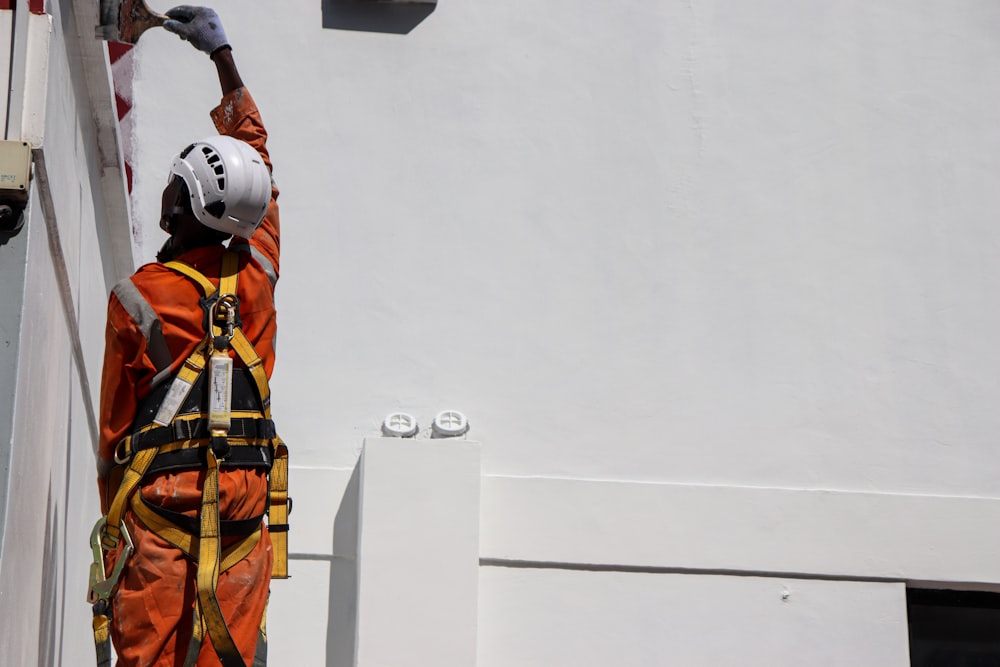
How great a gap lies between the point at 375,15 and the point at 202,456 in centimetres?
377

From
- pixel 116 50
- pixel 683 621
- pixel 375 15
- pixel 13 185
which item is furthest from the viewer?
pixel 375 15

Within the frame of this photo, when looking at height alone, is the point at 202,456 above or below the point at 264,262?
below

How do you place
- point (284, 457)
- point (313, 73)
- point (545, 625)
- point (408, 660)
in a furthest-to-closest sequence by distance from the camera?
point (313, 73), point (545, 625), point (408, 660), point (284, 457)

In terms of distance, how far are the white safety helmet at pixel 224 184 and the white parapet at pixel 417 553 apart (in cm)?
239

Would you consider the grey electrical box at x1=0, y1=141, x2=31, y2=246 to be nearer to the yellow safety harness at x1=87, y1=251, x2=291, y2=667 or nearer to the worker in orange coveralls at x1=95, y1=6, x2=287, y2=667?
the worker in orange coveralls at x1=95, y1=6, x2=287, y2=667

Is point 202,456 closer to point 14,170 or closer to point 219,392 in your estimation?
point 219,392

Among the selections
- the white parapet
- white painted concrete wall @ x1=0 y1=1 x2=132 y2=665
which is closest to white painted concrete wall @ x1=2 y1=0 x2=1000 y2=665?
the white parapet

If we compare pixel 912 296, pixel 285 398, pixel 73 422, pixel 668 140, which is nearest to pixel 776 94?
pixel 668 140

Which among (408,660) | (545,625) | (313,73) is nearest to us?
(408,660)

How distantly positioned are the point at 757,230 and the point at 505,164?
50.1 inches

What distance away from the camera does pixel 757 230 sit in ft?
23.1

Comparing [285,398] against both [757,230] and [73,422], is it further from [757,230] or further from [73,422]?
[757,230]

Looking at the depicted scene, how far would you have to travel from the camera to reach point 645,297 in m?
6.87

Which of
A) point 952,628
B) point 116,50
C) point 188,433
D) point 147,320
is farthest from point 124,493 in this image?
point 952,628
